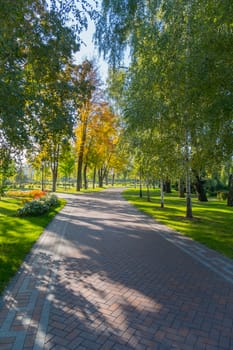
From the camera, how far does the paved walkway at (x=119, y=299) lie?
3.00 meters


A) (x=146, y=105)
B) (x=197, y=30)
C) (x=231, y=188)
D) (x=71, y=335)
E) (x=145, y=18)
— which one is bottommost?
(x=71, y=335)

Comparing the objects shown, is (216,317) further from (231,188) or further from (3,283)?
(231,188)

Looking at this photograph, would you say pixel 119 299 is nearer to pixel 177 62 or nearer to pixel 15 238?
pixel 15 238

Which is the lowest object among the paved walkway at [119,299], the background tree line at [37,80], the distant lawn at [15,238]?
the paved walkway at [119,299]

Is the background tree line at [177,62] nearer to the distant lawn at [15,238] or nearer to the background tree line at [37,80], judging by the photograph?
the background tree line at [37,80]

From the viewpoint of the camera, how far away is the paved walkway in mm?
3004

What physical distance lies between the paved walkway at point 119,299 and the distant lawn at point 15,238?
0.26 meters

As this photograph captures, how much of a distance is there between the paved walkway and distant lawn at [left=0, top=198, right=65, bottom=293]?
26 cm

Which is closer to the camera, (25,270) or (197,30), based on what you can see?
(25,270)

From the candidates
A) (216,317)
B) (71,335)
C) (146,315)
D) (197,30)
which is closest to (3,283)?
(71,335)

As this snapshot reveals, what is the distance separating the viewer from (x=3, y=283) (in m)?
4.52

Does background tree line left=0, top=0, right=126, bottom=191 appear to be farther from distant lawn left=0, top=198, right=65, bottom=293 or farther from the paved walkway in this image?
the paved walkway

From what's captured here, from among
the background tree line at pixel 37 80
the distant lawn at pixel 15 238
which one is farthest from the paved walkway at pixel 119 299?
the background tree line at pixel 37 80

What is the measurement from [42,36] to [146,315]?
590 cm
